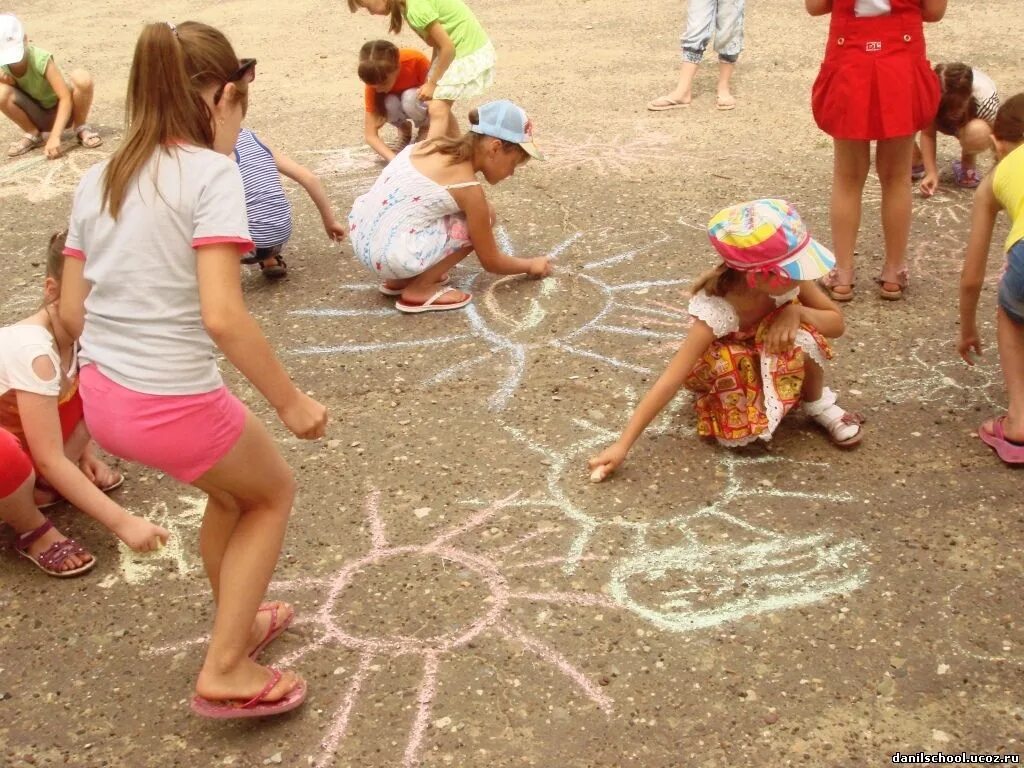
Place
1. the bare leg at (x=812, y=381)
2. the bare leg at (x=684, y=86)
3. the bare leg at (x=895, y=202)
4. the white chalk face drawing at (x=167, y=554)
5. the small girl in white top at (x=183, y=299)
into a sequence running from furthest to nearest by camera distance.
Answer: the bare leg at (x=684, y=86)
the bare leg at (x=895, y=202)
the bare leg at (x=812, y=381)
the white chalk face drawing at (x=167, y=554)
the small girl in white top at (x=183, y=299)

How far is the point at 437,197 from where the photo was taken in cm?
379

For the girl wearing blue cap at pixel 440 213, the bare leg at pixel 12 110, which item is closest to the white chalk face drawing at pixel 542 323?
the girl wearing blue cap at pixel 440 213

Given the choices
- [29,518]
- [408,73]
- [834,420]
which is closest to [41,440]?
[29,518]

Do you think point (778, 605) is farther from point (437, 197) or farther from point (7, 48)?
point (7, 48)

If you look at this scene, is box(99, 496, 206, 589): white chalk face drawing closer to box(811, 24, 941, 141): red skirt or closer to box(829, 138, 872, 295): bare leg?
box(829, 138, 872, 295): bare leg

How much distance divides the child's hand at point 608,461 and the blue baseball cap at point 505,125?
1376 millimetres

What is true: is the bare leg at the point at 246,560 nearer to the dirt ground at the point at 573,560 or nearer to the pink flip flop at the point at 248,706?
the pink flip flop at the point at 248,706

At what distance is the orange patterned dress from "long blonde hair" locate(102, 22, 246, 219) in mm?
1407

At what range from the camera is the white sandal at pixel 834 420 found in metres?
2.88

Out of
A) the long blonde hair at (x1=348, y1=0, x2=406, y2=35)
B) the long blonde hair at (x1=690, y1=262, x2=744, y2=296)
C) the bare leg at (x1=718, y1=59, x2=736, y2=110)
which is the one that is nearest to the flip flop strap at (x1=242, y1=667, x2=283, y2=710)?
the long blonde hair at (x1=690, y1=262, x2=744, y2=296)

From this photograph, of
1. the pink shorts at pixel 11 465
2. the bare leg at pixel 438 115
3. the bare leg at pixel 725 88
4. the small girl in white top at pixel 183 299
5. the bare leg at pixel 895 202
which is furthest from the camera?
the bare leg at pixel 725 88

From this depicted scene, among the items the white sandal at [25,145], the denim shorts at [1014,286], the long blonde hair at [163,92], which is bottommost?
the white sandal at [25,145]

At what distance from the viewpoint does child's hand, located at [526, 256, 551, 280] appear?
3.94m

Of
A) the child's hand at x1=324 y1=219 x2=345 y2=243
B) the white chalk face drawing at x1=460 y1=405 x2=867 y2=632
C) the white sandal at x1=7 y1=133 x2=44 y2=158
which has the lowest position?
the white sandal at x1=7 y1=133 x2=44 y2=158
